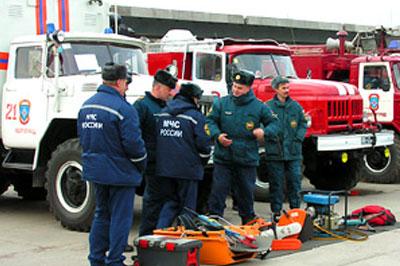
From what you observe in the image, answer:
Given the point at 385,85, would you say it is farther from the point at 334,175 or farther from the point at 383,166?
the point at 334,175

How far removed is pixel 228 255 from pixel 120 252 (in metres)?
1.16

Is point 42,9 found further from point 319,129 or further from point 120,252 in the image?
point 120,252

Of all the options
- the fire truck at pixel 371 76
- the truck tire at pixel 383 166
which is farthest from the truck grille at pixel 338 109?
the truck tire at pixel 383 166

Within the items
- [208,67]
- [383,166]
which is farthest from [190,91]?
[383,166]

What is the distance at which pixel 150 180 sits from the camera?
7906 mm

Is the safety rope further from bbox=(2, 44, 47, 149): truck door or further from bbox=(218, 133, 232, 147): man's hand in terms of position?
bbox=(2, 44, 47, 149): truck door

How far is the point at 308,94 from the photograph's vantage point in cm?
1218

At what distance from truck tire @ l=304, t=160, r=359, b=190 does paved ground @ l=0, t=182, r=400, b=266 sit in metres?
1.57

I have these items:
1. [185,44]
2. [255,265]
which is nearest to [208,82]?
[185,44]

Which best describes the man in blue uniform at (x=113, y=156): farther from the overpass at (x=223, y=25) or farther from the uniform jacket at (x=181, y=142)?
the overpass at (x=223, y=25)

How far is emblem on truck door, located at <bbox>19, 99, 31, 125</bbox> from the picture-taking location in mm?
10016

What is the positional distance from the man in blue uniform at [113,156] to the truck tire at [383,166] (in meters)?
8.47

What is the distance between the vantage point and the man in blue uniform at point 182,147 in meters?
7.64

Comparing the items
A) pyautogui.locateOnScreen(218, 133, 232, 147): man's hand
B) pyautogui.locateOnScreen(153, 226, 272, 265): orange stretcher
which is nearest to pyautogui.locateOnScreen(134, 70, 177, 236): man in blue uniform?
pyautogui.locateOnScreen(153, 226, 272, 265): orange stretcher
